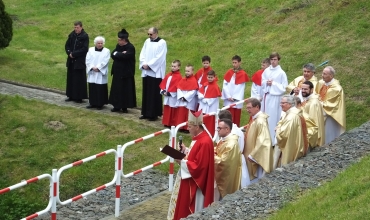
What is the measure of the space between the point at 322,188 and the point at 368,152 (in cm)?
206

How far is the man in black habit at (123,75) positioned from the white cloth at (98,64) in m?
0.22

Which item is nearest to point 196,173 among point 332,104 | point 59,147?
point 332,104

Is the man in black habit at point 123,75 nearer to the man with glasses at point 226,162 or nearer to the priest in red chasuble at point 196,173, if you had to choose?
the man with glasses at point 226,162

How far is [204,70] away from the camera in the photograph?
15.9 m

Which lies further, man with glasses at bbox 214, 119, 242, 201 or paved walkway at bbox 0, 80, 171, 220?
paved walkway at bbox 0, 80, 171, 220

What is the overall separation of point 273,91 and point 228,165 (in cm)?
Result: 464

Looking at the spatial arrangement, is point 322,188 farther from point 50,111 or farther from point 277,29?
point 277,29

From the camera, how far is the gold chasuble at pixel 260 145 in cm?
1177

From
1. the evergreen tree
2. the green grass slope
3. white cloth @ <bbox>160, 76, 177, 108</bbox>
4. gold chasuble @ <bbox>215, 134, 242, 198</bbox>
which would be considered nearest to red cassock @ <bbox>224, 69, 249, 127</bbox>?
white cloth @ <bbox>160, 76, 177, 108</bbox>

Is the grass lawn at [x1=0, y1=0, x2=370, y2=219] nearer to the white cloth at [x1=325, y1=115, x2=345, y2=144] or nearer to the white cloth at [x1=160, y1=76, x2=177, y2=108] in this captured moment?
the white cloth at [x1=160, y1=76, x2=177, y2=108]

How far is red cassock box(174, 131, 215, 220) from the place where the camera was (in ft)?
34.7

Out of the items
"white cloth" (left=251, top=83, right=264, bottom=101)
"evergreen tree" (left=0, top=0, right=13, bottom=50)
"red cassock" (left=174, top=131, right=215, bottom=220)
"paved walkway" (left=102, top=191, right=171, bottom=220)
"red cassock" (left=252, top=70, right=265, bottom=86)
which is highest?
"evergreen tree" (left=0, top=0, right=13, bottom=50)

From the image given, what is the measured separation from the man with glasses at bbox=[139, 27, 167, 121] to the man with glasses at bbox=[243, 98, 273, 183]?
5.06 meters

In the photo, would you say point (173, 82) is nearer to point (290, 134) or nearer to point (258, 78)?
point (258, 78)
